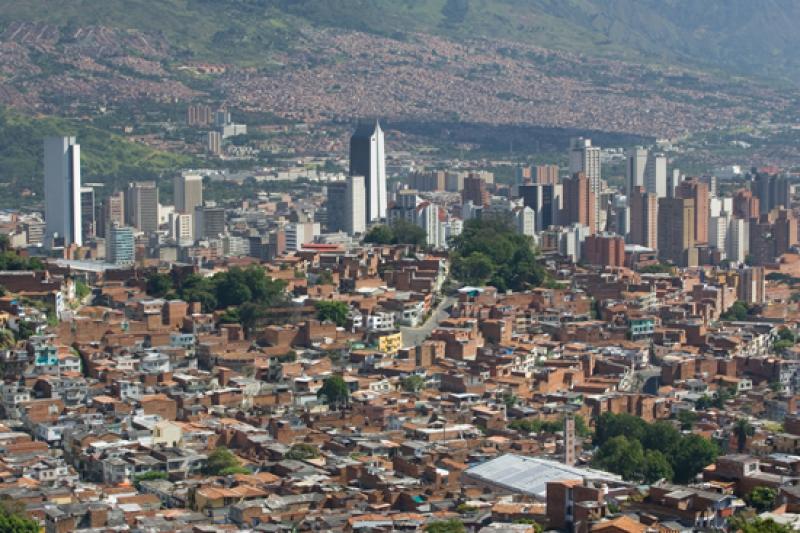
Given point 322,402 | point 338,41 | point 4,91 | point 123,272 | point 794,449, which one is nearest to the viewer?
point 794,449

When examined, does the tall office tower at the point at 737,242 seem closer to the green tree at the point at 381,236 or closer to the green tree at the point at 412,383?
the green tree at the point at 381,236

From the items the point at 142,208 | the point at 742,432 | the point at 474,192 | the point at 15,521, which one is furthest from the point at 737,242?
the point at 15,521

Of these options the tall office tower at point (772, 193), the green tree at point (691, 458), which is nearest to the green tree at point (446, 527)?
the green tree at point (691, 458)

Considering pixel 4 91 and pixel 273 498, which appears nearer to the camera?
pixel 273 498

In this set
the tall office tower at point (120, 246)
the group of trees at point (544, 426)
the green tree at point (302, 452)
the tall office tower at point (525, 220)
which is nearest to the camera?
the green tree at point (302, 452)

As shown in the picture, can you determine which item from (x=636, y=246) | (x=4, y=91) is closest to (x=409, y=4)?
(x=4, y=91)

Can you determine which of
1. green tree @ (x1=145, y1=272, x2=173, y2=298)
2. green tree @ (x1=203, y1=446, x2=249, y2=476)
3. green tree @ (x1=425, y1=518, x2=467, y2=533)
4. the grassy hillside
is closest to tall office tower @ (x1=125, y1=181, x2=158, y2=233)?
the grassy hillside

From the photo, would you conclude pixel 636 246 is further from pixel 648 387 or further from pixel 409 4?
pixel 409 4
